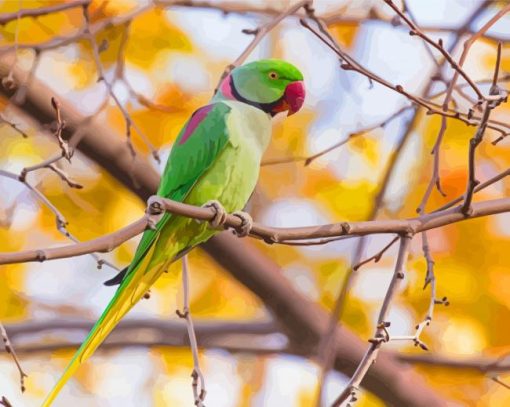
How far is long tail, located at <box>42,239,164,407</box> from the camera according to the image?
2.36 meters

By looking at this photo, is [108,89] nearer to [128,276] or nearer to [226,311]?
[128,276]

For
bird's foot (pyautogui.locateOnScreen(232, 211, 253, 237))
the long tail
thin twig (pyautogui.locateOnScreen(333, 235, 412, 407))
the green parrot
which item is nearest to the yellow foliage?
the green parrot

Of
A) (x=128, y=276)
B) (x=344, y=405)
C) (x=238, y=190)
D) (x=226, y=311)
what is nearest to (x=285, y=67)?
(x=238, y=190)

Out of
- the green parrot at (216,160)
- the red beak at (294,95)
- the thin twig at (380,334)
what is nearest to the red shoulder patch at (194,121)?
the green parrot at (216,160)

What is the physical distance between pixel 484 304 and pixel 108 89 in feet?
11.0

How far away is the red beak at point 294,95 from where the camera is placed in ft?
9.87

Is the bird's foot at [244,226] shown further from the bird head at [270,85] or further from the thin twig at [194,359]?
the bird head at [270,85]

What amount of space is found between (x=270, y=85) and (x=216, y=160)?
14.9 inches

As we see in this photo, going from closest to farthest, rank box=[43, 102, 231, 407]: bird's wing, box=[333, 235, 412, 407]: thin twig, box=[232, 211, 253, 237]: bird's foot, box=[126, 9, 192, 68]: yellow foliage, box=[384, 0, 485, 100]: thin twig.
Answer: box=[333, 235, 412, 407]: thin twig < box=[384, 0, 485, 100]: thin twig < box=[232, 211, 253, 237]: bird's foot < box=[43, 102, 231, 407]: bird's wing < box=[126, 9, 192, 68]: yellow foliage

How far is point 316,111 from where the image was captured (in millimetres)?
5926

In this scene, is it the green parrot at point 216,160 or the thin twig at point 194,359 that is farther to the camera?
the green parrot at point 216,160

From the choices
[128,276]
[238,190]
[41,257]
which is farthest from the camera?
[238,190]

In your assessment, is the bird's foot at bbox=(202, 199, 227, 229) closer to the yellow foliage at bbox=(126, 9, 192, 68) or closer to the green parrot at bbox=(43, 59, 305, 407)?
the green parrot at bbox=(43, 59, 305, 407)

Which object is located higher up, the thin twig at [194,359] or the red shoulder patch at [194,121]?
the red shoulder patch at [194,121]
